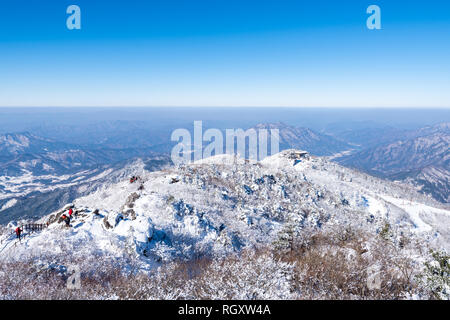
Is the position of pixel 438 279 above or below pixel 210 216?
above

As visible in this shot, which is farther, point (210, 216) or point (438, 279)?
point (210, 216)

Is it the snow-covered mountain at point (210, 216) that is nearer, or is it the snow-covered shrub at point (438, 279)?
the snow-covered shrub at point (438, 279)

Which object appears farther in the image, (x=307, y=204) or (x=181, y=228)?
(x=307, y=204)

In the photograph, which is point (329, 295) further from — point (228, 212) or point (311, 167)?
point (311, 167)

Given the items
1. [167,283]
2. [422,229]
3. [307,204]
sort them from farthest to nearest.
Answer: [422,229] < [307,204] < [167,283]

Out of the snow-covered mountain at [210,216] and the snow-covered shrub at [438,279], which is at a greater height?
the snow-covered shrub at [438,279]

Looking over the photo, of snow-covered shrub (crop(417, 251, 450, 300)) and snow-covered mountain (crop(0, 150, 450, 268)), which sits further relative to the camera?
snow-covered mountain (crop(0, 150, 450, 268))

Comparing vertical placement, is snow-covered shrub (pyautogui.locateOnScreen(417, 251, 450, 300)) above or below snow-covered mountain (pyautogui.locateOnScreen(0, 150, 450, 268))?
above
